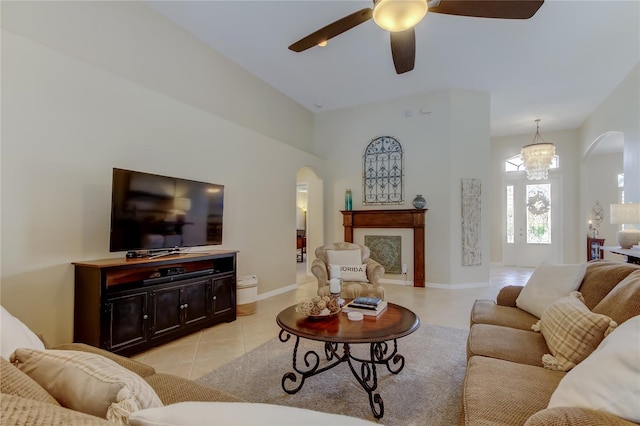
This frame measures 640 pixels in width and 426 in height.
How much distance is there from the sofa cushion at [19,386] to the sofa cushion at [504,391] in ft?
4.16

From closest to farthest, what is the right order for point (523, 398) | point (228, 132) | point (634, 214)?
point (523, 398)
point (634, 214)
point (228, 132)

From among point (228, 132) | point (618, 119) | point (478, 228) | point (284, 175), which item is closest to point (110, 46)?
point (228, 132)

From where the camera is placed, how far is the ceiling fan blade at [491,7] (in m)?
2.32

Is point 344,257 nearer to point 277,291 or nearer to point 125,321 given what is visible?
point 277,291

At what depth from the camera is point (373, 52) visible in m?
4.38

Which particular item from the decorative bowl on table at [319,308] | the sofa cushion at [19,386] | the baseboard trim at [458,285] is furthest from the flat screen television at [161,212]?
the baseboard trim at [458,285]

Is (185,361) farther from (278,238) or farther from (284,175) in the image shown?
(284,175)

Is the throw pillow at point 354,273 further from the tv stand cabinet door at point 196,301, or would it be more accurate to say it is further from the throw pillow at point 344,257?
the tv stand cabinet door at point 196,301

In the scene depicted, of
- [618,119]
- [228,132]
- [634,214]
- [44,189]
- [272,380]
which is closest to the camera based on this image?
[272,380]

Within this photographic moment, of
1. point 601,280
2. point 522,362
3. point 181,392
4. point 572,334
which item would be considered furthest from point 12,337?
point 601,280

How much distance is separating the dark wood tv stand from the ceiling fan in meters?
2.61

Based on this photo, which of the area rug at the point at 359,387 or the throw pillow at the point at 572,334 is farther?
the area rug at the point at 359,387

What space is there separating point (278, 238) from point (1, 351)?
423cm

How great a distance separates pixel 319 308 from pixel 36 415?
1840 mm
